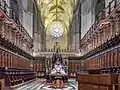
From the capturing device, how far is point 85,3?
163 ft

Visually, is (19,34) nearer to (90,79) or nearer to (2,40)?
(2,40)

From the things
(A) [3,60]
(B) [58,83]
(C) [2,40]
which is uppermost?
(C) [2,40]

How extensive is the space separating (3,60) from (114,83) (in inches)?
691

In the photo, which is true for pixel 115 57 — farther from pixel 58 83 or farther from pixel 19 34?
pixel 19 34

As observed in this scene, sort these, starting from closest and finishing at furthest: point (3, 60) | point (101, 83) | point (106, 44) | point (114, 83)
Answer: point (114, 83) < point (101, 83) < point (3, 60) < point (106, 44)

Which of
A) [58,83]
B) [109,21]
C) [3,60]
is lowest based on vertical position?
[58,83]

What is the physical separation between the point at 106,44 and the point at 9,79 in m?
9.66

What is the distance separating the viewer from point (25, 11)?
1869 inches

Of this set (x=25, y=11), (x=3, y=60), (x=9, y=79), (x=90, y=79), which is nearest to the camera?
(x=90, y=79)

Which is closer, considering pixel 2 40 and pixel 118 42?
pixel 118 42

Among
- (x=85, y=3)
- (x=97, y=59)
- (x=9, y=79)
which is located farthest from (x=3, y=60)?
(x=85, y=3)

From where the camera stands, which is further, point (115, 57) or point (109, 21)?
point (109, 21)

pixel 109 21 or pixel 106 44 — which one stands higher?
pixel 109 21

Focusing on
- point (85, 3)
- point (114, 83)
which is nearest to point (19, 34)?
point (85, 3)
